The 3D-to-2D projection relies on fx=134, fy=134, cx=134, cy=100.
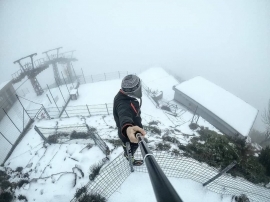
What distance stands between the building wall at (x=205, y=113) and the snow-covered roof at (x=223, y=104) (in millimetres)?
383

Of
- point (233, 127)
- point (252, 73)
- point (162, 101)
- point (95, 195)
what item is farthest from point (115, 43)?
point (95, 195)

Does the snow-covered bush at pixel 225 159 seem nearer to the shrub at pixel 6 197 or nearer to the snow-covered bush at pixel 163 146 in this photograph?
the snow-covered bush at pixel 163 146

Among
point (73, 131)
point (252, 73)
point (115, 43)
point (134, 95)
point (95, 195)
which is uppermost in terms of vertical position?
point (134, 95)

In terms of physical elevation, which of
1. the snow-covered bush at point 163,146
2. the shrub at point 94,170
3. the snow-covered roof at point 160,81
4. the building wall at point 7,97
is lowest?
the snow-covered roof at point 160,81

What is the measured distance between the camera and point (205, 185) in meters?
5.70

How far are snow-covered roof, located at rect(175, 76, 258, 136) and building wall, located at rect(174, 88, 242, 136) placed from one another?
383 millimetres

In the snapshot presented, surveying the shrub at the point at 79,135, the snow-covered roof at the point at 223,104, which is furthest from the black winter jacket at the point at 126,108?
the snow-covered roof at the point at 223,104

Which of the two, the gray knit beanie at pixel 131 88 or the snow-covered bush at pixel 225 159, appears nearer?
the gray knit beanie at pixel 131 88

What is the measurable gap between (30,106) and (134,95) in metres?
24.9

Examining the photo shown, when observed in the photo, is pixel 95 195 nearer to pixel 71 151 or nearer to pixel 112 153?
pixel 112 153

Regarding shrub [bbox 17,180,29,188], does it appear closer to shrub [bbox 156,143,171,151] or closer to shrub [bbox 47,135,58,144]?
shrub [bbox 47,135,58,144]

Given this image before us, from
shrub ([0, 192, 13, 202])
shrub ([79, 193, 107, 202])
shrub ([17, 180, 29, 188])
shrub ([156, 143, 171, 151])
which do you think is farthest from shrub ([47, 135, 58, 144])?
shrub ([156, 143, 171, 151])

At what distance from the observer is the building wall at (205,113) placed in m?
16.9

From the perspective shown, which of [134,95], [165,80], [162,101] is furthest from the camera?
[165,80]
